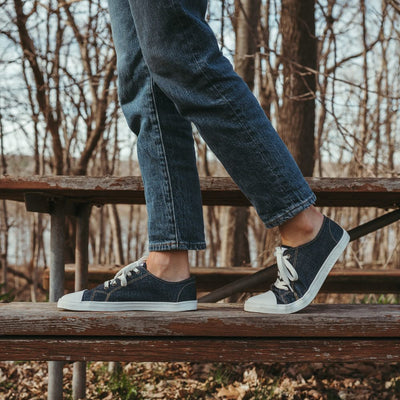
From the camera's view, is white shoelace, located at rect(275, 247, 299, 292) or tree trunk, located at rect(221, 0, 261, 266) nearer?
white shoelace, located at rect(275, 247, 299, 292)

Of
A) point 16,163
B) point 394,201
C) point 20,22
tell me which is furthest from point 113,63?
point 394,201

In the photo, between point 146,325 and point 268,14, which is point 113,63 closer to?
point 268,14

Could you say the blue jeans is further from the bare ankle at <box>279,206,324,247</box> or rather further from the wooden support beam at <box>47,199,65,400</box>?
the wooden support beam at <box>47,199,65,400</box>

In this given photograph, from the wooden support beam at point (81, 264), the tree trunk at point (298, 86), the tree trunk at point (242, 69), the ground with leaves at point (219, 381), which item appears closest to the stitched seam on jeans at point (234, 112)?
the wooden support beam at point (81, 264)

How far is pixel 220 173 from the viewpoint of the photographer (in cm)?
805

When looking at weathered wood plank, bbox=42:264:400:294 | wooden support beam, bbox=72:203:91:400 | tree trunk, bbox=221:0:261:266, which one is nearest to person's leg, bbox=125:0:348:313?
wooden support beam, bbox=72:203:91:400

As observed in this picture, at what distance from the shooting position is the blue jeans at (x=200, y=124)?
1252 millimetres

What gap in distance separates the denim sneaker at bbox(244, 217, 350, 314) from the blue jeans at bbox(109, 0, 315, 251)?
0.11 metres

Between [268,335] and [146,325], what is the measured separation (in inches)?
12.1

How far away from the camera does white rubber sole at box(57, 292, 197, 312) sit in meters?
1.33

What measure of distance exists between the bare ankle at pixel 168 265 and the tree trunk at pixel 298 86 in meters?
2.65

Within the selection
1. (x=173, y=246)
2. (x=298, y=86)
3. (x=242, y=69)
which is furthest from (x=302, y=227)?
(x=242, y=69)

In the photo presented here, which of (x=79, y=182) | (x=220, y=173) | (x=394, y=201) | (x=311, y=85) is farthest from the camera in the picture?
(x=220, y=173)

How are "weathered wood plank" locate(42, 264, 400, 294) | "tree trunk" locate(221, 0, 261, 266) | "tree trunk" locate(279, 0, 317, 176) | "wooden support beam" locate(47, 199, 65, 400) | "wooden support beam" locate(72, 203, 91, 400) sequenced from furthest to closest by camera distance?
"tree trunk" locate(221, 0, 261, 266) → "tree trunk" locate(279, 0, 317, 176) → "weathered wood plank" locate(42, 264, 400, 294) → "wooden support beam" locate(72, 203, 91, 400) → "wooden support beam" locate(47, 199, 65, 400)
